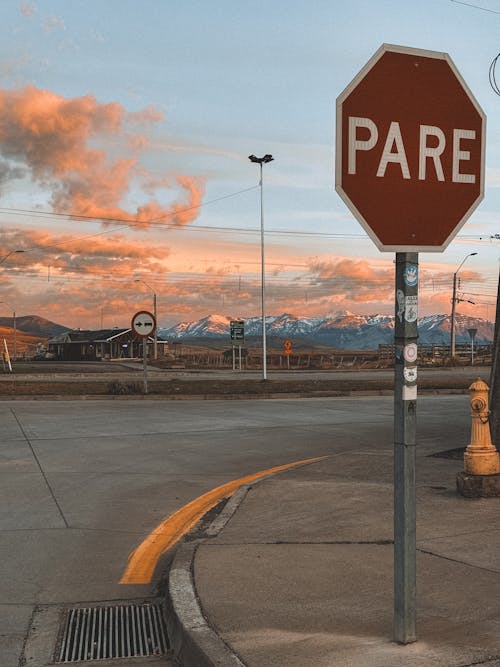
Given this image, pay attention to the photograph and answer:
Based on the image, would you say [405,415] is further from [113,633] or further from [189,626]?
[113,633]

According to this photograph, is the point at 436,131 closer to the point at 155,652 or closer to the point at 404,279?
the point at 404,279

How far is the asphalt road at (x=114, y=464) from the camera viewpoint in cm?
614

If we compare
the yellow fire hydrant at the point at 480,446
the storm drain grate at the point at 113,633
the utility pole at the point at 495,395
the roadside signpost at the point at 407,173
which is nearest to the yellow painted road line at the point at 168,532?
the storm drain grate at the point at 113,633

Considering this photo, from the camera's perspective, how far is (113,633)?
5.11 meters

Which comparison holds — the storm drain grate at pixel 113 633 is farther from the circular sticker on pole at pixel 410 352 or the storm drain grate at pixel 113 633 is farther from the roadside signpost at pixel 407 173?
the circular sticker on pole at pixel 410 352

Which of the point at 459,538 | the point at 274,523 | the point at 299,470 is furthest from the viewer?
the point at 299,470

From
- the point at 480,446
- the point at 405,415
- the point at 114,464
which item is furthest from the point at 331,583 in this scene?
the point at 114,464

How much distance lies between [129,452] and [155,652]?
8545 millimetres

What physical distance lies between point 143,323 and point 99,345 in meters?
103

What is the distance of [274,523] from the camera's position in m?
7.54

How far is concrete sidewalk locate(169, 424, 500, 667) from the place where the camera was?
429cm

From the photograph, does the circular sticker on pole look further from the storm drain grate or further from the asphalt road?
the asphalt road

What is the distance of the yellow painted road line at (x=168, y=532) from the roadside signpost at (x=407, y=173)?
280 centimetres

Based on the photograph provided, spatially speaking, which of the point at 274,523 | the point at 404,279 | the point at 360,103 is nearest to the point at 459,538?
the point at 274,523
